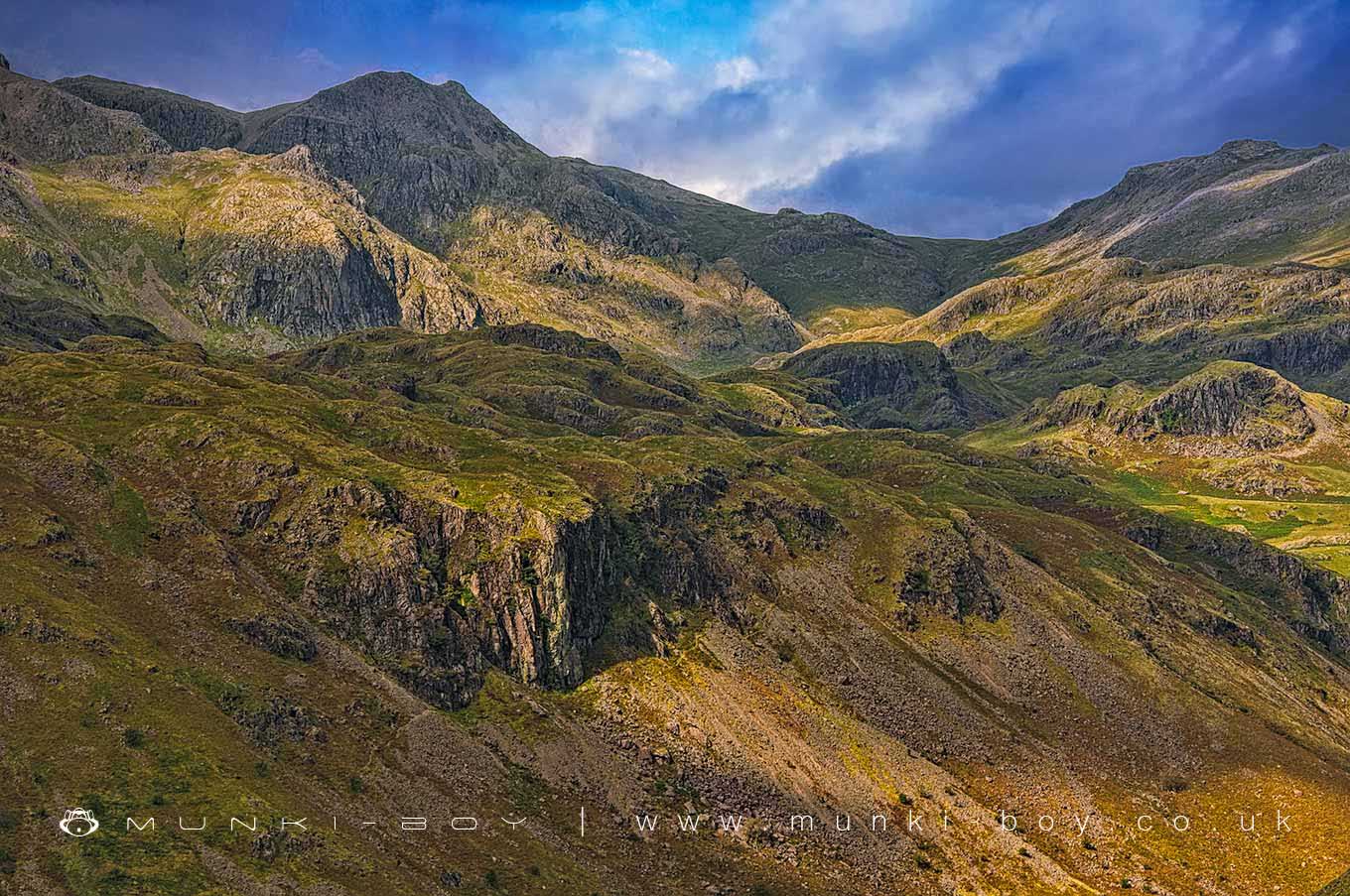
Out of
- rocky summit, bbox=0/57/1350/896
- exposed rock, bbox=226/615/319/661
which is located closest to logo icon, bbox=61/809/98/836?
rocky summit, bbox=0/57/1350/896

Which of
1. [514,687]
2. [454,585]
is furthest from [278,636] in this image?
[514,687]

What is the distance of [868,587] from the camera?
638ft

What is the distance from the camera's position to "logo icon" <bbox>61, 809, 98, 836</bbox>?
239ft

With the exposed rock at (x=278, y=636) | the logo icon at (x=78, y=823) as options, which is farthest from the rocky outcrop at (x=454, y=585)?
the logo icon at (x=78, y=823)

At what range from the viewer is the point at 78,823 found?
73.9 meters

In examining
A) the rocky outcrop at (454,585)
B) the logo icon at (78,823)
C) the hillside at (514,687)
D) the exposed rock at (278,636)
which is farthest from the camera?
the rocky outcrop at (454,585)

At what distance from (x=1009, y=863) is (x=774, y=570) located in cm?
7451

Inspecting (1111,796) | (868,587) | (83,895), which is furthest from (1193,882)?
(83,895)

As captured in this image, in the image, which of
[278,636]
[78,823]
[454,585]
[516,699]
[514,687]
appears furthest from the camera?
[454,585]

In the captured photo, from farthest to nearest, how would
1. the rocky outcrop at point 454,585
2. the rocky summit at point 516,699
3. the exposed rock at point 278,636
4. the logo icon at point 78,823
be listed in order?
the rocky outcrop at point 454,585 < the exposed rock at point 278,636 < the rocky summit at point 516,699 < the logo icon at point 78,823

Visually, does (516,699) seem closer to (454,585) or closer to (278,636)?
(454,585)

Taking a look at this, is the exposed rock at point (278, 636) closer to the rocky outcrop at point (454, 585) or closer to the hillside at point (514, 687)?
the hillside at point (514, 687)

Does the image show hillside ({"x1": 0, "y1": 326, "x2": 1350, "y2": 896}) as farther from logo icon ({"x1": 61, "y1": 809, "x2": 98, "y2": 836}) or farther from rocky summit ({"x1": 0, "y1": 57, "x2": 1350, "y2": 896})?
logo icon ({"x1": 61, "y1": 809, "x2": 98, "y2": 836})

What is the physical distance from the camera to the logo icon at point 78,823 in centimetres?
7281
